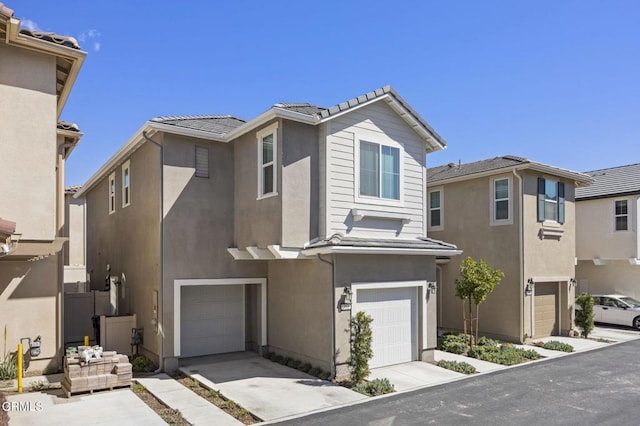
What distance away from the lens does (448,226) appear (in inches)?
730

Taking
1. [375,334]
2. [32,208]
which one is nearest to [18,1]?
[32,208]

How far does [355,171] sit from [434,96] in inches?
234

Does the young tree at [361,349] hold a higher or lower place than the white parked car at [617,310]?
higher

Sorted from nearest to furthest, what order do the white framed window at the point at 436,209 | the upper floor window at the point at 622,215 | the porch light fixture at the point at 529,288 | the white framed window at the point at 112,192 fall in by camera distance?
the porch light fixture at the point at 529,288
the white framed window at the point at 112,192
the white framed window at the point at 436,209
the upper floor window at the point at 622,215

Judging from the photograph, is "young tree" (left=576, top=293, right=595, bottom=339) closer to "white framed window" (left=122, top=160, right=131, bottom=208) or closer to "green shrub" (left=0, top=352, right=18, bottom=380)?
"white framed window" (left=122, top=160, right=131, bottom=208)

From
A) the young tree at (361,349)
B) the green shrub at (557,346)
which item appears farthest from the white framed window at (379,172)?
the green shrub at (557,346)

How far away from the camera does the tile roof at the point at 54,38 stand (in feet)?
30.1

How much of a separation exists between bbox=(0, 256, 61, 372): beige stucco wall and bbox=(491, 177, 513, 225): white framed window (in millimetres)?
14376

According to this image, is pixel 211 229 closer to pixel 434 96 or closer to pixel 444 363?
pixel 444 363

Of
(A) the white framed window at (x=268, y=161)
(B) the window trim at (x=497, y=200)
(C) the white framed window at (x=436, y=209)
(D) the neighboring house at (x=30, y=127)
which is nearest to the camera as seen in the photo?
(D) the neighboring house at (x=30, y=127)

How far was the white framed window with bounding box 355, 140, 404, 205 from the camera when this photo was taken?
38.2 ft

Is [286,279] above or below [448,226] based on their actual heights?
below

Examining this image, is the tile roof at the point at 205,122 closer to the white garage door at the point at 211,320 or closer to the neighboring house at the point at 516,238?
the white garage door at the point at 211,320

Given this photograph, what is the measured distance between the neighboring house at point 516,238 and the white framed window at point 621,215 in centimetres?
336
